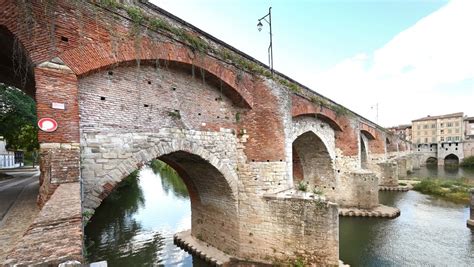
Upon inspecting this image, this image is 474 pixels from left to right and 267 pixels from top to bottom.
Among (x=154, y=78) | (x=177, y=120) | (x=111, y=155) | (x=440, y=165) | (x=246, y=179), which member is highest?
(x=154, y=78)

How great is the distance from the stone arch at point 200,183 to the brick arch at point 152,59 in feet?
6.21

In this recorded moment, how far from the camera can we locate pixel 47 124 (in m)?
4.04

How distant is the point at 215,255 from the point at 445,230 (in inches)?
404

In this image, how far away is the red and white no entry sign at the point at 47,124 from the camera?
3979 millimetres

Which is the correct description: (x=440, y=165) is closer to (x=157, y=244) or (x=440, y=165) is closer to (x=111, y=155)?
(x=157, y=244)

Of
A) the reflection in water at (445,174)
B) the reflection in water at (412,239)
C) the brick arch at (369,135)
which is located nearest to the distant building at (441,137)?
the reflection in water at (445,174)

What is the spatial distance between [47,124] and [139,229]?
8.71m

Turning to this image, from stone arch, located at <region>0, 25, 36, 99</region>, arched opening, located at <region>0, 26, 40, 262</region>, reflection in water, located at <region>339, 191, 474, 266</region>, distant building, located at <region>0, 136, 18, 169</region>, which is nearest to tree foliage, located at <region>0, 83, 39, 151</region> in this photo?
arched opening, located at <region>0, 26, 40, 262</region>

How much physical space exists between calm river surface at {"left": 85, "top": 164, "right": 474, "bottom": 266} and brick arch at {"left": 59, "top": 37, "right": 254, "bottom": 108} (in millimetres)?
4079

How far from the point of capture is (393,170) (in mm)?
19828

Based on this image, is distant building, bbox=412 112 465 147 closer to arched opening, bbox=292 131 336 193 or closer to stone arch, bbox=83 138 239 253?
arched opening, bbox=292 131 336 193

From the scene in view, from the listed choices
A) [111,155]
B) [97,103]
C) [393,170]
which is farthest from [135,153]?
[393,170]

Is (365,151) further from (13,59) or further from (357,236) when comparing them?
(13,59)

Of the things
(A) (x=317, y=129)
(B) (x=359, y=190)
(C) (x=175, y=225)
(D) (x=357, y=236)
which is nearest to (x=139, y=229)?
(C) (x=175, y=225)
